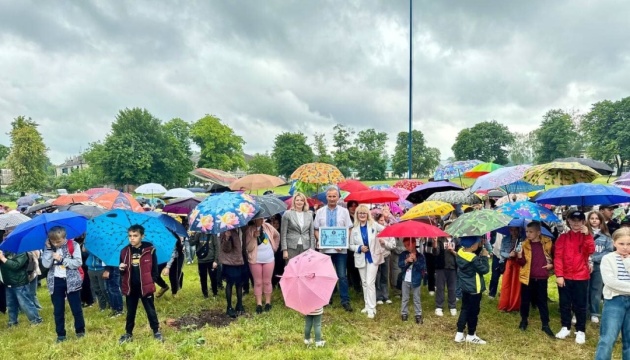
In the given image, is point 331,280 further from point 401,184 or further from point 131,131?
point 131,131

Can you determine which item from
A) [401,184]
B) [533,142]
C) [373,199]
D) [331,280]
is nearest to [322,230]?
[373,199]

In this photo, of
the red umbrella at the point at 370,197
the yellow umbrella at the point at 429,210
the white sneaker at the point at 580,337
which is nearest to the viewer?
the white sneaker at the point at 580,337

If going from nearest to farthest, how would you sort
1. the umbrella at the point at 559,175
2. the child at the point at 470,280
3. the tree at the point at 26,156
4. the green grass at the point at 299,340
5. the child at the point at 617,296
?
the child at the point at 617,296, the green grass at the point at 299,340, the child at the point at 470,280, the umbrella at the point at 559,175, the tree at the point at 26,156

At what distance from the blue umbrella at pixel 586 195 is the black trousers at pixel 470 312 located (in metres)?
1.94

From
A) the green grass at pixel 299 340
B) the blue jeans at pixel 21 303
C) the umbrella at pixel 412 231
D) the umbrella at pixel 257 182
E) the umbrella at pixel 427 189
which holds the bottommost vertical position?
the green grass at pixel 299 340

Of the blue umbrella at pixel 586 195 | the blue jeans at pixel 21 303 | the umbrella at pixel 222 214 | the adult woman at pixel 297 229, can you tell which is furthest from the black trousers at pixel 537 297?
the blue jeans at pixel 21 303

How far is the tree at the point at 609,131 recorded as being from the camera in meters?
60.8

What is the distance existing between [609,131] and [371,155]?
43.0 metres

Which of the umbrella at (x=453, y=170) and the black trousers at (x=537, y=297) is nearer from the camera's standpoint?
the black trousers at (x=537, y=297)

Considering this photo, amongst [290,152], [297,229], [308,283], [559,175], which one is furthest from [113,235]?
[290,152]

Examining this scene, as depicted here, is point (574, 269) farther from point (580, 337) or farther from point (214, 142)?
point (214, 142)

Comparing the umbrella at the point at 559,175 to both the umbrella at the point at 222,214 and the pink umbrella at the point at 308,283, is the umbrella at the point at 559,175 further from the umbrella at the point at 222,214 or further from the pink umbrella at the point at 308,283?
the umbrella at the point at 222,214

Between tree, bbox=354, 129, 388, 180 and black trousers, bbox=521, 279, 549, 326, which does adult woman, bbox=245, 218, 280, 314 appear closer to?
black trousers, bbox=521, 279, 549, 326

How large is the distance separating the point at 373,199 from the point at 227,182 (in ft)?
30.4
